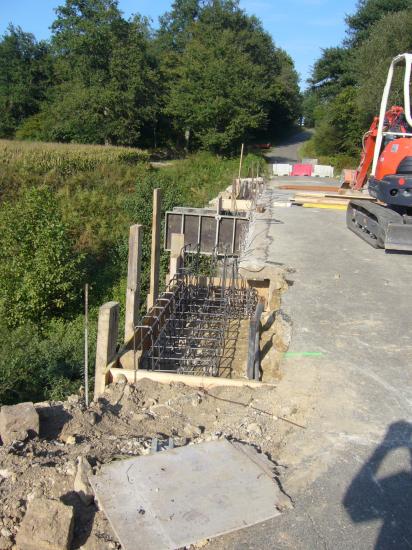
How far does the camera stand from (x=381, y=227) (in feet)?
30.5

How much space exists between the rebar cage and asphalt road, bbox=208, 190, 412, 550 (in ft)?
3.03

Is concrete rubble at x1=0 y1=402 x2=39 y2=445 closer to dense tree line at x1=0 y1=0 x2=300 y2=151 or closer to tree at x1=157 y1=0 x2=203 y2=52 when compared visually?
dense tree line at x1=0 y1=0 x2=300 y2=151

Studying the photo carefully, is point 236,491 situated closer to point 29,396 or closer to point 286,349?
point 286,349

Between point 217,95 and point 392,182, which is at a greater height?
point 217,95

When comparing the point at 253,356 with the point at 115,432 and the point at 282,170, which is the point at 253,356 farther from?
the point at 282,170

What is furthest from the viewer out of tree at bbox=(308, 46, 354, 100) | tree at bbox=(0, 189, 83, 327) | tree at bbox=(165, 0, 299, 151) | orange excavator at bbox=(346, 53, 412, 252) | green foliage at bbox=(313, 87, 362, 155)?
tree at bbox=(308, 46, 354, 100)

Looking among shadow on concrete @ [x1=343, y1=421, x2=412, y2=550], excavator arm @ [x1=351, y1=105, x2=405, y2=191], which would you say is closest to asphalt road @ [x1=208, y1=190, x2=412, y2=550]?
shadow on concrete @ [x1=343, y1=421, x2=412, y2=550]

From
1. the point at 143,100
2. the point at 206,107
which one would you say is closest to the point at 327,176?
the point at 206,107

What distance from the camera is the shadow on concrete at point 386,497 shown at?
3209 millimetres

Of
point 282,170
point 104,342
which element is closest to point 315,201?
point 104,342

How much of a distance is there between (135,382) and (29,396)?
15.0 ft

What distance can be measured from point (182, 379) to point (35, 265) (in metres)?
10.2

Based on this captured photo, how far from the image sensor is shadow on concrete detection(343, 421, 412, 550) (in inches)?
126

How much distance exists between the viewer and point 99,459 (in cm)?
386
